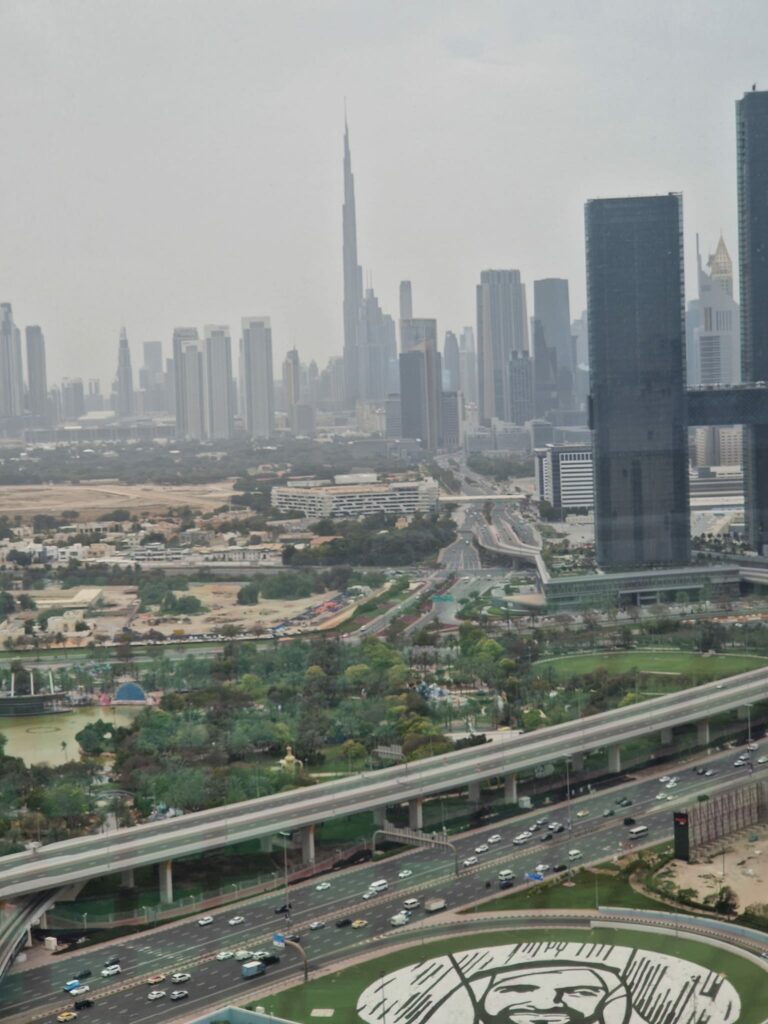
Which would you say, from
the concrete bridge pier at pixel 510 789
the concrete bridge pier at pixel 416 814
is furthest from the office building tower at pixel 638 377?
the concrete bridge pier at pixel 416 814

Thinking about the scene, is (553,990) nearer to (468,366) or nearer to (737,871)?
(737,871)

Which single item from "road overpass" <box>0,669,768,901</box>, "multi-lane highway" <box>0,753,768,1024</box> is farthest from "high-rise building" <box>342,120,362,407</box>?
"multi-lane highway" <box>0,753,768,1024</box>

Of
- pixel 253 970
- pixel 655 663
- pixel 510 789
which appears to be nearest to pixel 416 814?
pixel 510 789

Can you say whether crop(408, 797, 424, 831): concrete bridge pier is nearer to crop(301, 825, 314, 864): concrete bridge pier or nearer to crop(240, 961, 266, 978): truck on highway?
crop(301, 825, 314, 864): concrete bridge pier

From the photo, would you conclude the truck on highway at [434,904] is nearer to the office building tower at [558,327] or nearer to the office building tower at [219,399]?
the office building tower at [558,327]

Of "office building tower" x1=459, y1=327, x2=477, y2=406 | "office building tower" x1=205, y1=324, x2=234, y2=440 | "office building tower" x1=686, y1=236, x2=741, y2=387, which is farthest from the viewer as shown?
"office building tower" x1=459, y1=327, x2=477, y2=406
